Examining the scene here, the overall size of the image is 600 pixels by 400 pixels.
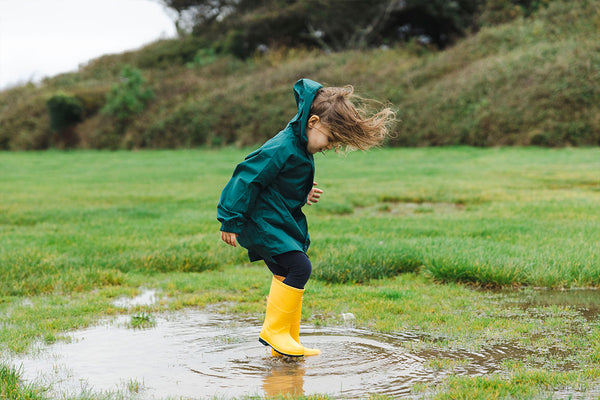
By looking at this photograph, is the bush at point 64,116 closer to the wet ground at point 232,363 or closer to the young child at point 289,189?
the wet ground at point 232,363

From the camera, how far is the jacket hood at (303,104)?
3881mm

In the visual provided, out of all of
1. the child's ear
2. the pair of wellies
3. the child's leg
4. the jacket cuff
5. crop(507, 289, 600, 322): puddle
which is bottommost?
crop(507, 289, 600, 322): puddle

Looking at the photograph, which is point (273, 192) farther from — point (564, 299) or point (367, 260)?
point (564, 299)

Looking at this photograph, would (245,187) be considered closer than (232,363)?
Yes

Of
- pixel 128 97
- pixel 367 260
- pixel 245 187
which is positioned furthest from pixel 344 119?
pixel 128 97

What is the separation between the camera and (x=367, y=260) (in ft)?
19.8

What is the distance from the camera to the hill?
794 inches

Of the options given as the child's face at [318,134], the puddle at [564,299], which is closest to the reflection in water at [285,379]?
the child's face at [318,134]

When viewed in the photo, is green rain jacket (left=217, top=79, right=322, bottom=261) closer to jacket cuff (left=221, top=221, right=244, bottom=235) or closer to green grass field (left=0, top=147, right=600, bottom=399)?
jacket cuff (left=221, top=221, right=244, bottom=235)

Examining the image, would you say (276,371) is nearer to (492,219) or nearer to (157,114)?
(492,219)

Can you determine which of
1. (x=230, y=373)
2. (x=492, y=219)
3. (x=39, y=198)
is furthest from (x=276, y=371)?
(x=39, y=198)

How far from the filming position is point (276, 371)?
367 centimetres

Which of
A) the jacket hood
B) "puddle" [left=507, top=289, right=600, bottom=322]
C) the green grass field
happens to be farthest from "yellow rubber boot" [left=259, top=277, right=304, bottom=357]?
"puddle" [left=507, top=289, right=600, bottom=322]

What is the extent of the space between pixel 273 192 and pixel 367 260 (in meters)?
2.40
